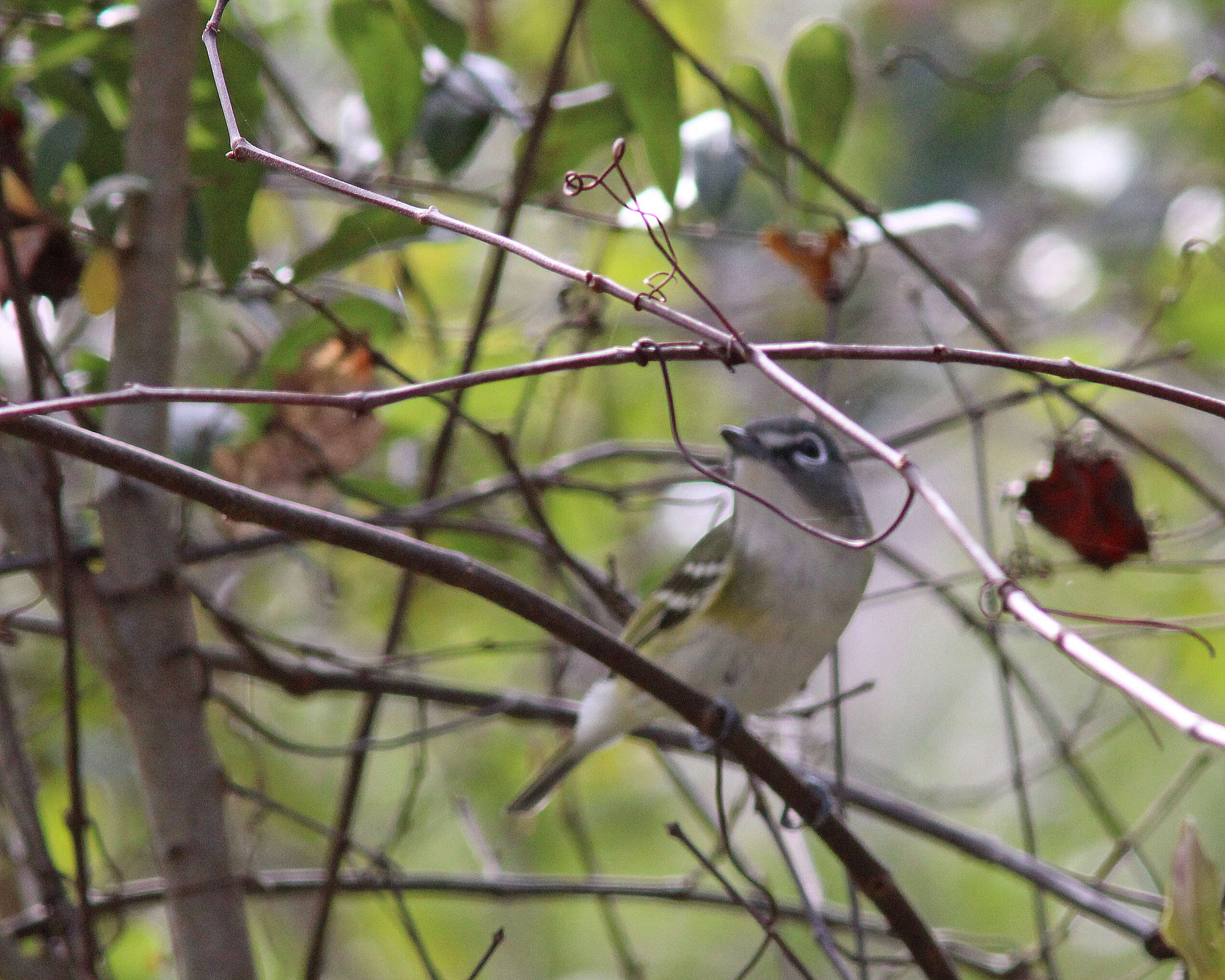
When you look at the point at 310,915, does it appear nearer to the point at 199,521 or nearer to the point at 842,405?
the point at 199,521

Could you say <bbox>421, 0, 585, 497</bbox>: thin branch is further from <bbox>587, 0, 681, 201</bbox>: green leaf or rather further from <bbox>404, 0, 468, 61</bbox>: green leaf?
<bbox>404, 0, 468, 61</bbox>: green leaf

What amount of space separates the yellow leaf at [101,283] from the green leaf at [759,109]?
1158 millimetres

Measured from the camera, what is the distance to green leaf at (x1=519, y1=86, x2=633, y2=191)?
2328mm

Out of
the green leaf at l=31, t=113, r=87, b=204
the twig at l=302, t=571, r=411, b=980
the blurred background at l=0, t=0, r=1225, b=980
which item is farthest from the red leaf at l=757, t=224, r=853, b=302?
the green leaf at l=31, t=113, r=87, b=204

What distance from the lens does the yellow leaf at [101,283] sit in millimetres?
2016

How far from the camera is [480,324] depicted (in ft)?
6.60

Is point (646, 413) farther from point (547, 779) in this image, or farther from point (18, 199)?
point (18, 199)

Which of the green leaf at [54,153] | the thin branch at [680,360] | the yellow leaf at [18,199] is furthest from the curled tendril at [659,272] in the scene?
the yellow leaf at [18,199]

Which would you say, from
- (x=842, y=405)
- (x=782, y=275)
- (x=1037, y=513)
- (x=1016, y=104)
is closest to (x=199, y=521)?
(x=842, y=405)

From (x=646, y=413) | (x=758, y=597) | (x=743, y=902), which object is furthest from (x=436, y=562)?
(x=646, y=413)

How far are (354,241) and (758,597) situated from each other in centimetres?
108

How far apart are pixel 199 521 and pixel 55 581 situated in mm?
1607

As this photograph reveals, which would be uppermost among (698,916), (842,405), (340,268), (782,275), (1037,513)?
(782,275)

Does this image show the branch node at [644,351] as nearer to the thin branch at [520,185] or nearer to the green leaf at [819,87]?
the thin branch at [520,185]
